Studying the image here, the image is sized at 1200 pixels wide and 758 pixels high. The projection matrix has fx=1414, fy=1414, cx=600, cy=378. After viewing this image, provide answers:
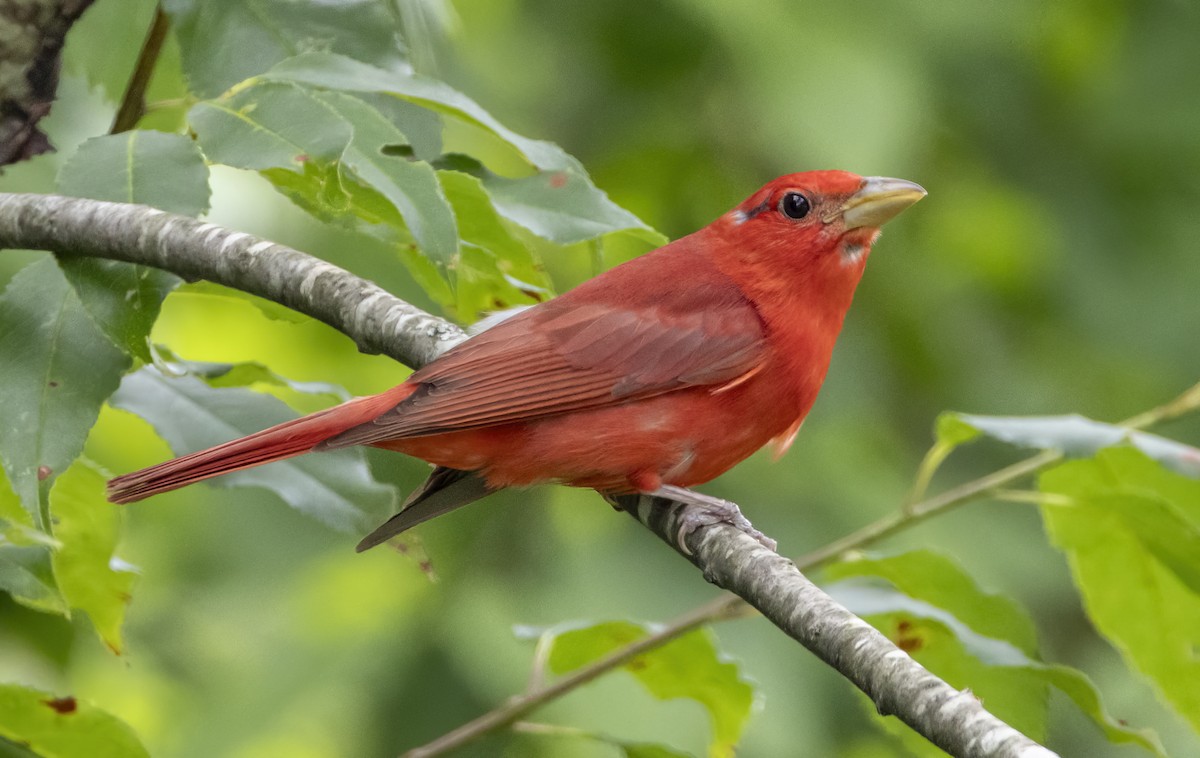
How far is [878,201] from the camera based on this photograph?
3.49 m

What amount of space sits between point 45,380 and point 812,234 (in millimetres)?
2095

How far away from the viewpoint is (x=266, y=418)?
8.78 ft

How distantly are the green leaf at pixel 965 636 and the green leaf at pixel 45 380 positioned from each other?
136 cm

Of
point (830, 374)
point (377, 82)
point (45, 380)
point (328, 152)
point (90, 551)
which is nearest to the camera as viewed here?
point (45, 380)

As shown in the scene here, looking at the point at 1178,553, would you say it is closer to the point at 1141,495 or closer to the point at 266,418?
the point at 1141,495

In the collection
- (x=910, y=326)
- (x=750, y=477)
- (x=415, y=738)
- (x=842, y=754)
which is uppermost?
(x=910, y=326)

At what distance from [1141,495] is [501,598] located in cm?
250

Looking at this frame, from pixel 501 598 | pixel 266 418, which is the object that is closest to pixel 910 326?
pixel 501 598

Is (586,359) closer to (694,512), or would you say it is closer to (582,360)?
(582,360)

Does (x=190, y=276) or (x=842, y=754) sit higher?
(x=190, y=276)

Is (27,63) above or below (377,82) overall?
below

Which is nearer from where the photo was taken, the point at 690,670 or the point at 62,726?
the point at 62,726

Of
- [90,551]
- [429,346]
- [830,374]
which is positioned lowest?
[830,374]

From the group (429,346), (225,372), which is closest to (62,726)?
(225,372)
